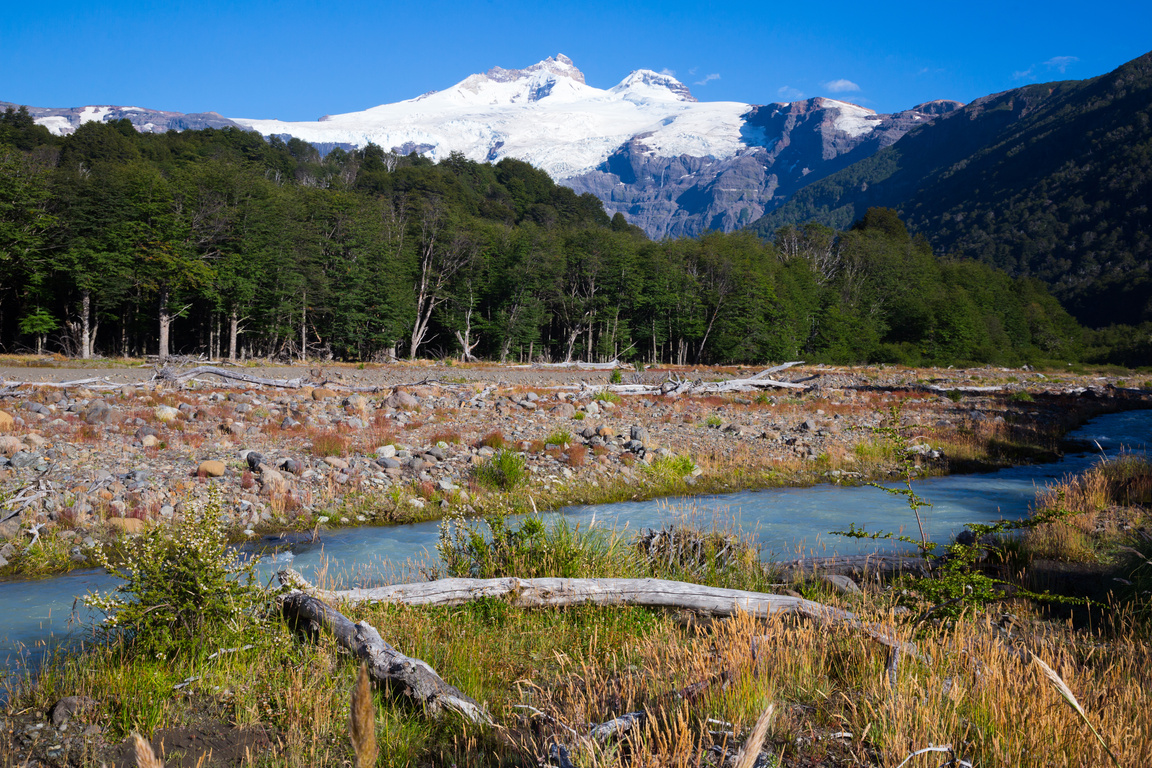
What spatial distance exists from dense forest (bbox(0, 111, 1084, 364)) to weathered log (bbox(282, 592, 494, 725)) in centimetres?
4571

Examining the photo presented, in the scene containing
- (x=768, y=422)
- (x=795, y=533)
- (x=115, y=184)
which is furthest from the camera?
(x=115, y=184)

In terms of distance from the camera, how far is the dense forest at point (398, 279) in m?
45.6

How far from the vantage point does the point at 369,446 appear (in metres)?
16.3

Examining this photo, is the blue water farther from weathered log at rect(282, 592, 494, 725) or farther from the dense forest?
the dense forest

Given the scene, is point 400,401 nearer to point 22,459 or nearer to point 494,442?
point 494,442

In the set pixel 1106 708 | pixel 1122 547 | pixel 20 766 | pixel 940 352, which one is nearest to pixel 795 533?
pixel 1122 547

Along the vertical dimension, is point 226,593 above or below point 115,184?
below

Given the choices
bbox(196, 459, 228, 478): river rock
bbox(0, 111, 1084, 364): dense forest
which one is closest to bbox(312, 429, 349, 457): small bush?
bbox(196, 459, 228, 478): river rock

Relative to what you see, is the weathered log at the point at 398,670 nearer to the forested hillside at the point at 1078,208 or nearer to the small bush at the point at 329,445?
the small bush at the point at 329,445

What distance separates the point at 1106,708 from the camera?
12.2 ft

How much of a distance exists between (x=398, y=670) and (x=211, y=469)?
33.7ft

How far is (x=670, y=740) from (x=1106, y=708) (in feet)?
8.14

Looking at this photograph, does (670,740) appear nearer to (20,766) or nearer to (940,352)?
(20,766)

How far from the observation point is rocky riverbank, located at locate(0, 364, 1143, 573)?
11562mm
